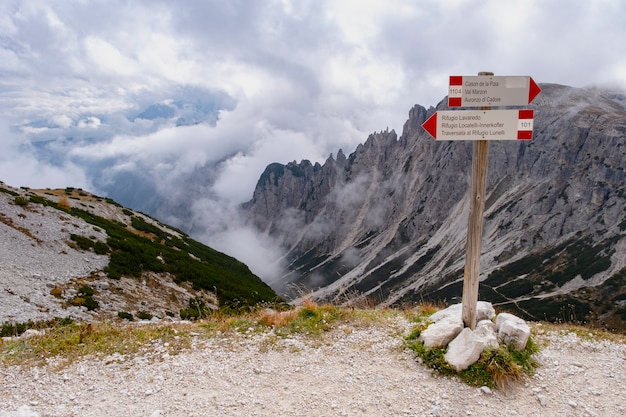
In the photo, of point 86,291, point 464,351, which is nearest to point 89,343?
point 464,351

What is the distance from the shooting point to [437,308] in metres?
16.1

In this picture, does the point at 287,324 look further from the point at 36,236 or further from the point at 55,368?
the point at 36,236

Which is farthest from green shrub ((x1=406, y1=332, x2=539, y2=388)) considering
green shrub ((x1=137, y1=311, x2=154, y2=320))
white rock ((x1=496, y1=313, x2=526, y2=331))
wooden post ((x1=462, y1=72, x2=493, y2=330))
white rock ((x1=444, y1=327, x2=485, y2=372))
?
green shrub ((x1=137, y1=311, x2=154, y2=320))

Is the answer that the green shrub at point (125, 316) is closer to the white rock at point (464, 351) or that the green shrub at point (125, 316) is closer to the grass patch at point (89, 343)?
the grass patch at point (89, 343)

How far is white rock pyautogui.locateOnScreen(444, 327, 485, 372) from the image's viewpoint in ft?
33.0

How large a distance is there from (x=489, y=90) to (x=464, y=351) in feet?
22.4

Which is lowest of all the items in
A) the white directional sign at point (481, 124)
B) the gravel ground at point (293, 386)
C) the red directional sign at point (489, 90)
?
the gravel ground at point (293, 386)

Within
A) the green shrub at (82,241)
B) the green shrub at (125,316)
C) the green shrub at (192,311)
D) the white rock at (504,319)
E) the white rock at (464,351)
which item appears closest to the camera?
the white rock at (464,351)

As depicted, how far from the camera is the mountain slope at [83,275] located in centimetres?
2145

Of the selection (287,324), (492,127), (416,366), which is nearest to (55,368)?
(287,324)

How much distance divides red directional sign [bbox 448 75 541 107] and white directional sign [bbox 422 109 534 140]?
0.94ft

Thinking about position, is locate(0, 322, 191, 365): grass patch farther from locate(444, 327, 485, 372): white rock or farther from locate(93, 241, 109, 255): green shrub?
locate(93, 241, 109, 255): green shrub

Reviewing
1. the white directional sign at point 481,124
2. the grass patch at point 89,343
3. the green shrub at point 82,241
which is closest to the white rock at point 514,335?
the white directional sign at point 481,124

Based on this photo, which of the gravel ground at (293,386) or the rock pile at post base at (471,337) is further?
→ the rock pile at post base at (471,337)
